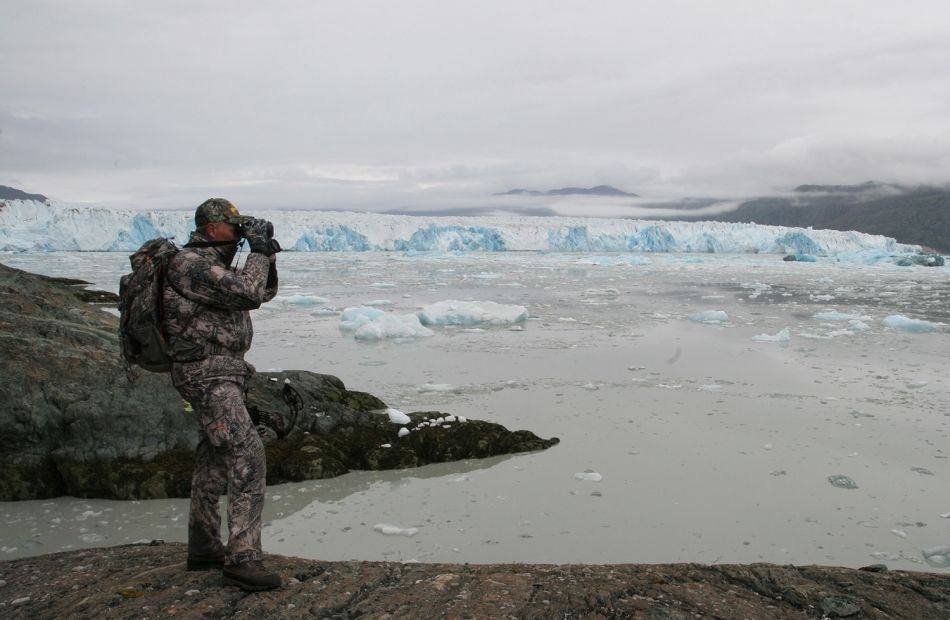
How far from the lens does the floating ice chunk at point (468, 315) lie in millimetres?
13641

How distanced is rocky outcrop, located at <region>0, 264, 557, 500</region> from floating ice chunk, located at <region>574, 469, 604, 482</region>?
2.09 feet

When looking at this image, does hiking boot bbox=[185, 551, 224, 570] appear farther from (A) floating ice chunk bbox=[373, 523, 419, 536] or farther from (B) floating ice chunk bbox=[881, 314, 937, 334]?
(B) floating ice chunk bbox=[881, 314, 937, 334]

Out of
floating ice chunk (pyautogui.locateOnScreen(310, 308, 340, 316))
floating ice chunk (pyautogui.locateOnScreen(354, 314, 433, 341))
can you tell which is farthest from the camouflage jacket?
floating ice chunk (pyautogui.locateOnScreen(310, 308, 340, 316))

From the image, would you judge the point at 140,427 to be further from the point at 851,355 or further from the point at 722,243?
the point at 722,243

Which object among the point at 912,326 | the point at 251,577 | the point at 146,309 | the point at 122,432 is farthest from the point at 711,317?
the point at 146,309

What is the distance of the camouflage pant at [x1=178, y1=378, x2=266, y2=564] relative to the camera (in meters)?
2.63

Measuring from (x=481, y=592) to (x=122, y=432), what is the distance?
333cm

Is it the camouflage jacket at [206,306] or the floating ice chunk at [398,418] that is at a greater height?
the camouflage jacket at [206,306]

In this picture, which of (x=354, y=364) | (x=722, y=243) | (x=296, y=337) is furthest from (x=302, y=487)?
(x=722, y=243)

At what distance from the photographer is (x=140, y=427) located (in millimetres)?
4734

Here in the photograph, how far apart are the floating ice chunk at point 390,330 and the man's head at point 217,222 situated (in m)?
8.68

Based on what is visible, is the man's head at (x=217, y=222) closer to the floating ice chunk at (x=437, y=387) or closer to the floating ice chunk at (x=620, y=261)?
the floating ice chunk at (x=437, y=387)

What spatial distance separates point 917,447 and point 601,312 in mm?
11048

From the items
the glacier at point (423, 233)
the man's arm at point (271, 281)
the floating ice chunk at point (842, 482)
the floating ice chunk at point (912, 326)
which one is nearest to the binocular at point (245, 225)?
the man's arm at point (271, 281)
